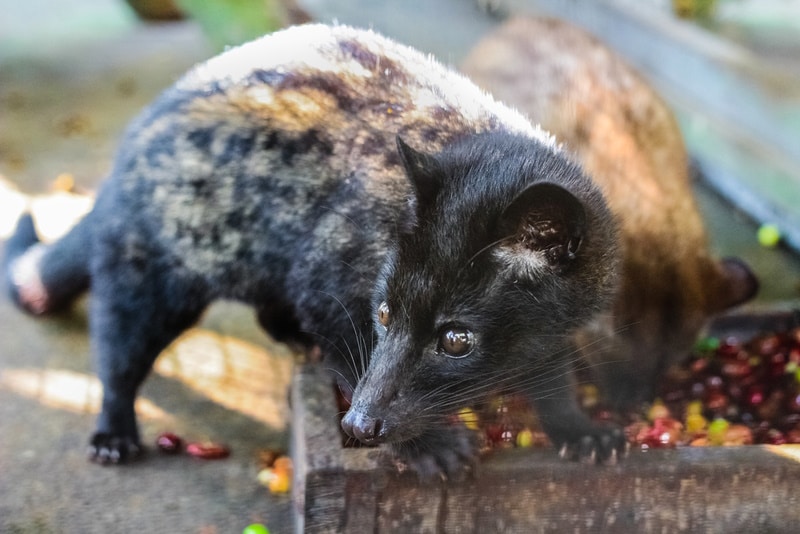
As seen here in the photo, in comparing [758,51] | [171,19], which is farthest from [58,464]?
[171,19]

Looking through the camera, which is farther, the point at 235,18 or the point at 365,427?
the point at 235,18

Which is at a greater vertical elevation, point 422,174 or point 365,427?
point 422,174

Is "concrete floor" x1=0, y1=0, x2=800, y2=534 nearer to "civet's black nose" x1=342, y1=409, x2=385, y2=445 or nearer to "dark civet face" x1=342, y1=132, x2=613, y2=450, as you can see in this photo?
"dark civet face" x1=342, y1=132, x2=613, y2=450

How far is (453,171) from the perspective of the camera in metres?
2.11

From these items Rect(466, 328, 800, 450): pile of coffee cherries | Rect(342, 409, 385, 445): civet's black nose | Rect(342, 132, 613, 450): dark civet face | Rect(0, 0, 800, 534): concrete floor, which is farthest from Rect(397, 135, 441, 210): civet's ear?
Rect(0, 0, 800, 534): concrete floor

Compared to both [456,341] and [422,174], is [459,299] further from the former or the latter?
[422,174]

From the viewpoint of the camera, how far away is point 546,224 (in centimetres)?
194

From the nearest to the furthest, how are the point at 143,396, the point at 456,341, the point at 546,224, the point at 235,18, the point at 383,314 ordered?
the point at 546,224
the point at 456,341
the point at 383,314
the point at 235,18
the point at 143,396

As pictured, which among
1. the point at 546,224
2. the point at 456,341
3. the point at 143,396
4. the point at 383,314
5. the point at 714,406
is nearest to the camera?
the point at 546,224

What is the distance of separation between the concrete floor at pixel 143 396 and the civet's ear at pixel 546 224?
1.05 metres

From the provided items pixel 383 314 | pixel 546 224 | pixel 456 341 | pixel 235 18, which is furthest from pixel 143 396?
pixel 546 224

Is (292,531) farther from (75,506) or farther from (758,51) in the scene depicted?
(758,51)

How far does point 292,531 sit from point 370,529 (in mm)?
607

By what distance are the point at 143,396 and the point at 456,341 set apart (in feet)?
6.31
